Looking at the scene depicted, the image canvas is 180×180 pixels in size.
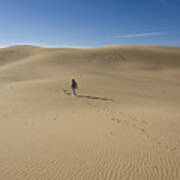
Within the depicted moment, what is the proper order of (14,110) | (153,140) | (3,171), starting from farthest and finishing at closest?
(14,110), (153,140), (3,171)

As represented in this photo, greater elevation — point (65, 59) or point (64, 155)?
point (65, 59)

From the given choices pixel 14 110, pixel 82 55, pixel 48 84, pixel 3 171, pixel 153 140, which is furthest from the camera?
pixel 82 55

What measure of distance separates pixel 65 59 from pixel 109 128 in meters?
38.2

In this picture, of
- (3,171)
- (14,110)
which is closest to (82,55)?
(14,110)

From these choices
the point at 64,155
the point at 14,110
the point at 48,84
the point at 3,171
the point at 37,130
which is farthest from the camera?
the point at 48,84

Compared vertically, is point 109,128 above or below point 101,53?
below

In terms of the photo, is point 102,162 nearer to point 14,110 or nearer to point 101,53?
point 14,110

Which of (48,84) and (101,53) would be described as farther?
(101,53)

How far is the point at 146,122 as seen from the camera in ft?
26.2

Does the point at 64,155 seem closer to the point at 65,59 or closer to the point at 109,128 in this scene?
the point at 109,128

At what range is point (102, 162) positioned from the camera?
15.3 ft

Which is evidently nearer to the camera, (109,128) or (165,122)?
(109,128)

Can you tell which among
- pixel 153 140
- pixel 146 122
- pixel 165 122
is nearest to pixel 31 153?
pixel 153 140

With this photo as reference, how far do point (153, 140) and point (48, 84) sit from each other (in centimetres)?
1441
